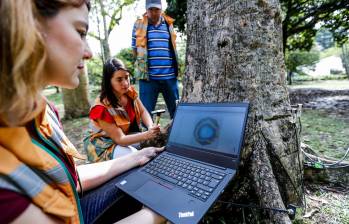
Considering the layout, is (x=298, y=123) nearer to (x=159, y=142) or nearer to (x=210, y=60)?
(x=210, y=60)

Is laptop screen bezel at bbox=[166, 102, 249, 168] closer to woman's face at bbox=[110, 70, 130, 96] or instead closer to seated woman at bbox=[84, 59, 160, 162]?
seated woman at bbox=[84, 59, 160, 162]

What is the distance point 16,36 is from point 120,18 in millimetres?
16830

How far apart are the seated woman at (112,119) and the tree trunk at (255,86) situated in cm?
97

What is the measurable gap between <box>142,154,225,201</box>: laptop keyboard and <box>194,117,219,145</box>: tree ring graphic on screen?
152 mm

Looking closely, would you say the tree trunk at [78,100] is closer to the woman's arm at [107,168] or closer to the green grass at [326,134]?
the green grass at [326,134]

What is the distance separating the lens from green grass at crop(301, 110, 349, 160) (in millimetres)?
3600

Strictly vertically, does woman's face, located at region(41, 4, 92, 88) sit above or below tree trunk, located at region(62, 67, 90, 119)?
above

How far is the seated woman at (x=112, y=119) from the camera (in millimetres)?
2613

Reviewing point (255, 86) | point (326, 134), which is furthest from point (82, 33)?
point (326, 134)

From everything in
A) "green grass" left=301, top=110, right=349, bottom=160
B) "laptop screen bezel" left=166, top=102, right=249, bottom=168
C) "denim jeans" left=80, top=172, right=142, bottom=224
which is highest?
"laptop screen bezel" left=166, top=102, right=249, bottom=168

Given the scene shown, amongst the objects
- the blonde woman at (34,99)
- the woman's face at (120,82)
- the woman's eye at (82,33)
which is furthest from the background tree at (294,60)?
the blonde woman at (34,99)

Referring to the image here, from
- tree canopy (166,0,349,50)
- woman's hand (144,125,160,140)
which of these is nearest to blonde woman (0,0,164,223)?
woman's hand (144,125,160,140)

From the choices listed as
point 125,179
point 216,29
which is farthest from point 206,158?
point 216,29

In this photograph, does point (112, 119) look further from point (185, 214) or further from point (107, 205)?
point (185, 214)
